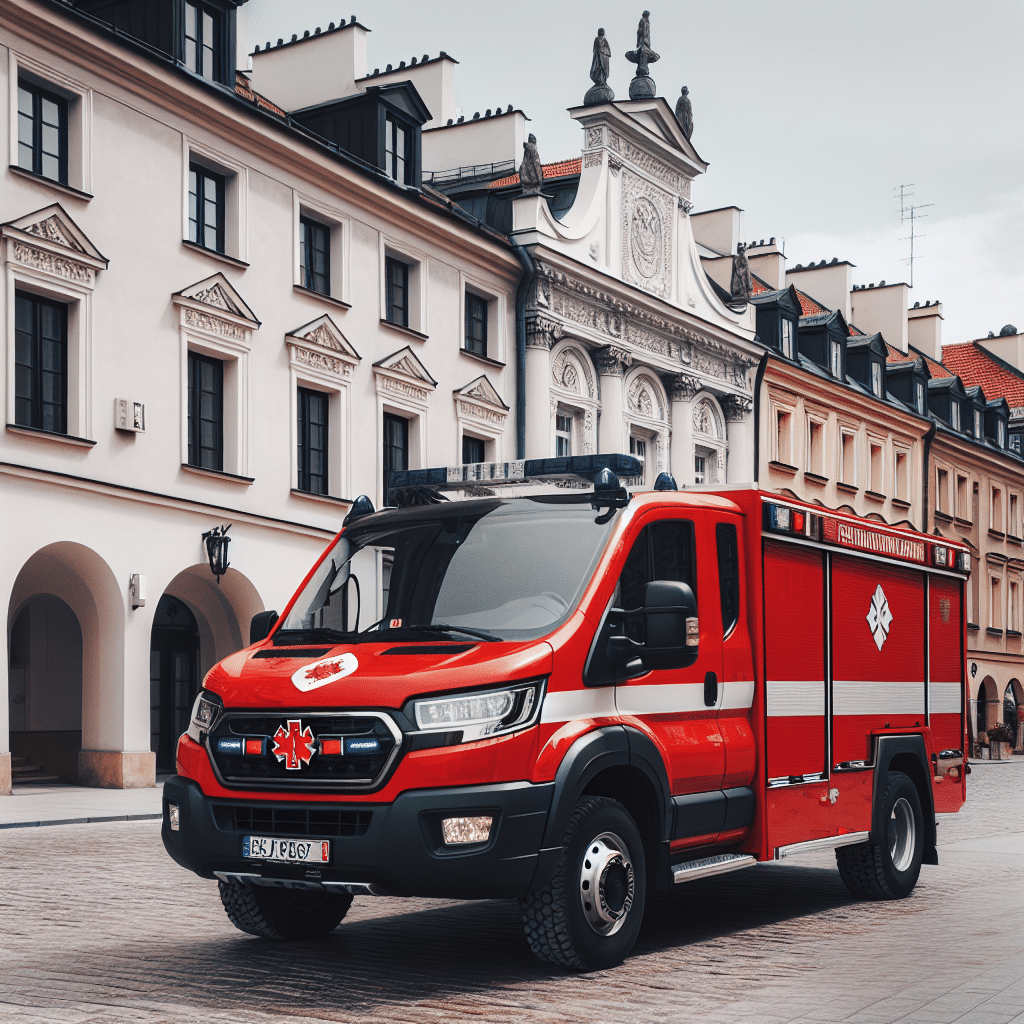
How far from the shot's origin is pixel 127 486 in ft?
66.8

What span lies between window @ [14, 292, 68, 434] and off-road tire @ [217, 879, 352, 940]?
12359mm

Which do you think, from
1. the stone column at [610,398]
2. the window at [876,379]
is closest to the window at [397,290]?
the stone column at [610,398]

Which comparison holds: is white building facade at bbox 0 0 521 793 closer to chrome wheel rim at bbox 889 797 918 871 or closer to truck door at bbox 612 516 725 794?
chrome wheel rim at bbox 889 797 918 871

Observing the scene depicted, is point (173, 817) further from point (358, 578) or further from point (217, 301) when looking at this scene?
point (217, 301)

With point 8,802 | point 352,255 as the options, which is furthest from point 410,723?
point 352,255

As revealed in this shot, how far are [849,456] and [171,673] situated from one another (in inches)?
963

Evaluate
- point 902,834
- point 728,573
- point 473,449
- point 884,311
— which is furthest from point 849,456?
point 728,573

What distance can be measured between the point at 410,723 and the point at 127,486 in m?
14.6

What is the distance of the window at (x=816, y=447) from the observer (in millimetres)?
40594

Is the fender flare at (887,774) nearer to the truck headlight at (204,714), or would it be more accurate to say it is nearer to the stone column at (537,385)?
the truck headlight at (204,714)

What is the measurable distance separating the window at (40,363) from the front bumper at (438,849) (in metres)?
13.6

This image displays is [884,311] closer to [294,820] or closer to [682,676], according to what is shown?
[682,676]

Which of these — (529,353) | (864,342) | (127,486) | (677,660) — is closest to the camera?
(677,660)

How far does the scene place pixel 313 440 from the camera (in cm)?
2438
